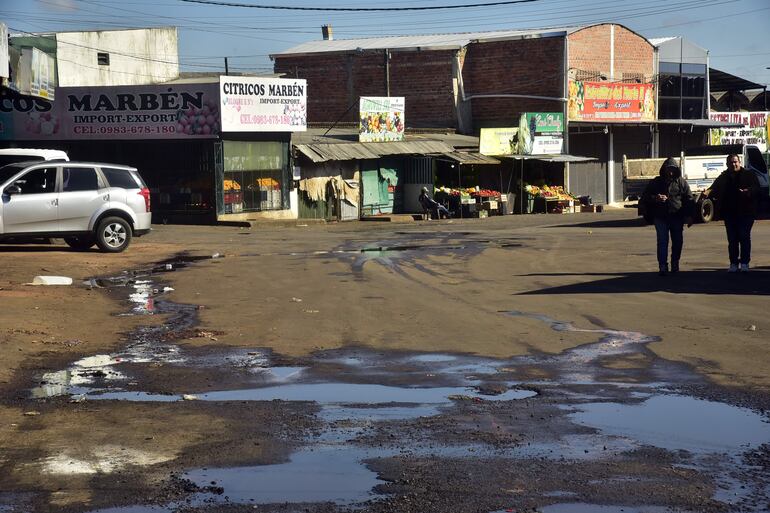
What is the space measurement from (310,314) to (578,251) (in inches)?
398

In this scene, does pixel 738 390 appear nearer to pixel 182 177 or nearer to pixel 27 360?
pixel 27 360

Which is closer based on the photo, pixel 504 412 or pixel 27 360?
pixel 504 412

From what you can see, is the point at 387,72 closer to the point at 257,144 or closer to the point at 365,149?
the point at 365,149

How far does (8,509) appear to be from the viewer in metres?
5.32

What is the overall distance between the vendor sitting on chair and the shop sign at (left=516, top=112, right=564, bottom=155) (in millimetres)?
7148

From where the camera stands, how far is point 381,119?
42.8 meters

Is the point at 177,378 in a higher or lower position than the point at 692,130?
lower

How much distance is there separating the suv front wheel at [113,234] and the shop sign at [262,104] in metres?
13.6

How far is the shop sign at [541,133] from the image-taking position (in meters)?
46.5

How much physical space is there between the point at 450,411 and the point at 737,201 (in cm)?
1012

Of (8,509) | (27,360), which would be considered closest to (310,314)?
(27,360)

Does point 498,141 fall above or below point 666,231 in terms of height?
above

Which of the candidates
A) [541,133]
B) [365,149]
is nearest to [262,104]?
[365,149]

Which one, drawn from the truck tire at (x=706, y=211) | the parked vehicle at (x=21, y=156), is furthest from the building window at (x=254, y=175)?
the truck tire at (x=706, y=211)
